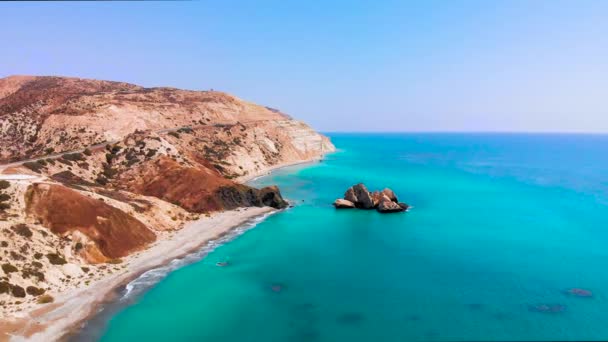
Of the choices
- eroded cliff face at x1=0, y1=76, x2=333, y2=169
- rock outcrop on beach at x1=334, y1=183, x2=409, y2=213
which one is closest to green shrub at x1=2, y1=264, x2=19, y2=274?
rock outcrop on beach at x1=334, y1=183, x2=409, y2=213

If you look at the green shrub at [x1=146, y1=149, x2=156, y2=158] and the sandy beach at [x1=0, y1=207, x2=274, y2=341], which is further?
the green shrub at [x1=146, y1=149, x2=156, y2=158]

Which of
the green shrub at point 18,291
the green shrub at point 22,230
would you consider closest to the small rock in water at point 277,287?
the green shrub at point 18,291

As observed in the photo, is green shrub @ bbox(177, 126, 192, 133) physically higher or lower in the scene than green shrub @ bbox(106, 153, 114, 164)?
higher

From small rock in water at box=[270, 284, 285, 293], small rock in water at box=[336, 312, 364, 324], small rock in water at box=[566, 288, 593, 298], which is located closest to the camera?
small rock in water at box=[336, 312, 364, 324]

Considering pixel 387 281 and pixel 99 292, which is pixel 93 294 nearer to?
pixel 99 292

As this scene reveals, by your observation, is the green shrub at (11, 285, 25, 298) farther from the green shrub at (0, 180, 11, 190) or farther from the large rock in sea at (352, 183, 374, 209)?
the large rock in sea at (352, 183, 374, 209)
